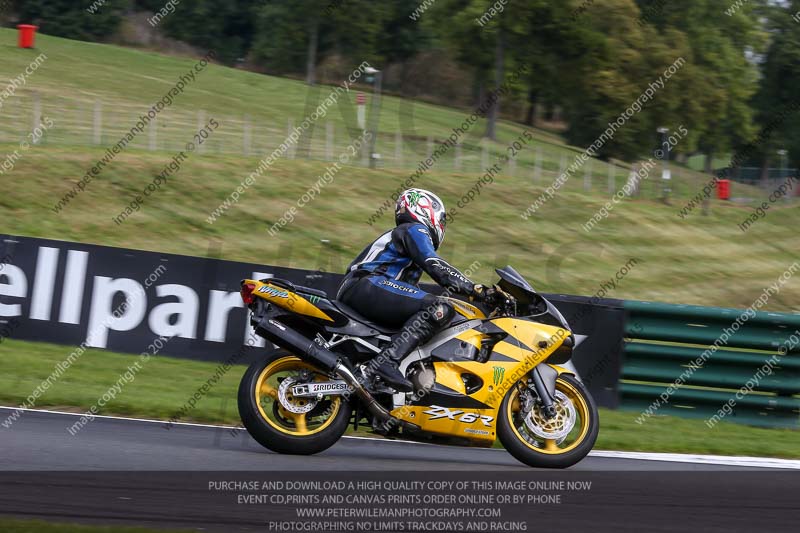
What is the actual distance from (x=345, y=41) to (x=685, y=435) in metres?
48.1

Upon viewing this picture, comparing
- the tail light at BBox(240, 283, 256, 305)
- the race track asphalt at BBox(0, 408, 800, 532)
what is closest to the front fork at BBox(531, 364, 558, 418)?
the race track asphalt at BBox(0, 408, 800, 532)

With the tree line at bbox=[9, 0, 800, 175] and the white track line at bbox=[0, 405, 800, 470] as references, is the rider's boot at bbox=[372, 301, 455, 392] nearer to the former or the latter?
the white track line at bbox=[0, 405, 800, 470]

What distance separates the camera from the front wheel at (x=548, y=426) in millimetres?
7844

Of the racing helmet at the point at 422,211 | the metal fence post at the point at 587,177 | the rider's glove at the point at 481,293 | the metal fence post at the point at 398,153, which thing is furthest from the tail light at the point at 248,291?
the metal fence post at the point at 587,177

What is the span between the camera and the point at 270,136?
35.5 metres

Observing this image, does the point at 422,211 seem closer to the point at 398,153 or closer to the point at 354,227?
the point at 354,227

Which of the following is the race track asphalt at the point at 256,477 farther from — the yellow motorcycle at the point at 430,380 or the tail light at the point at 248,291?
the tail light at the point at 248,291

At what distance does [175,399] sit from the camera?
408 inches

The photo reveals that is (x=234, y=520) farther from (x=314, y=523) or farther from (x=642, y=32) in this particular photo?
(x=642, y=32)

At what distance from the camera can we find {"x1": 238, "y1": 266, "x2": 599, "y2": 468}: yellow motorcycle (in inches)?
304

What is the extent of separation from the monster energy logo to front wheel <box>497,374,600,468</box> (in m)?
0.12

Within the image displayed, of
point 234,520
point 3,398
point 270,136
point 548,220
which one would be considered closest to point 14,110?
point 270,136

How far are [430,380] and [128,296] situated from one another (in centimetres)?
553

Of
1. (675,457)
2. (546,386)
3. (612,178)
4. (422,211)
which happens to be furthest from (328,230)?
(612,178)
